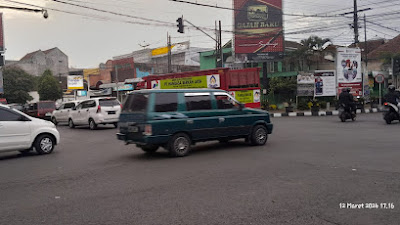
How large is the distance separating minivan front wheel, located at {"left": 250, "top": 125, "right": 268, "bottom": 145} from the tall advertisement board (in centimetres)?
1898

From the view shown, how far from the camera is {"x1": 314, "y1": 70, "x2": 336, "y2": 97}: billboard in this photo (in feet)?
93.7

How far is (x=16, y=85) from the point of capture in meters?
55.0

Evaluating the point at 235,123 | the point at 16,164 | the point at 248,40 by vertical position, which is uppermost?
the point at 248,40

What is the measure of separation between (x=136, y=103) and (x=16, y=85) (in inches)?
2087

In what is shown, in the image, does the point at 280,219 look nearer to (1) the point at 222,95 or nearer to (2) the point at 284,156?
(2) the point at 284,156

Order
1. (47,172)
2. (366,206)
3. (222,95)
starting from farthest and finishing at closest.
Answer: (222,95), (47,172), (366,206)

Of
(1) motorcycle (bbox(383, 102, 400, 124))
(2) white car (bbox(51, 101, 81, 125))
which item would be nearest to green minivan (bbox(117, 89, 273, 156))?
(1) motorcycle (bbox(383, 102, 400, 124))

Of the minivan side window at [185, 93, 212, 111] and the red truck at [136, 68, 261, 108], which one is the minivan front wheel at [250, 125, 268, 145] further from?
the red truck at [136, 68, 261, 108]

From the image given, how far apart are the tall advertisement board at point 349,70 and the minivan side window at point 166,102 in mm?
21534

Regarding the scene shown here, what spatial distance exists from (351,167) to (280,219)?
3500 millimetres

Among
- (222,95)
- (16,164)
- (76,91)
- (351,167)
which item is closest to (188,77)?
(222,95)

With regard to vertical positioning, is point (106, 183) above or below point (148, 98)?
below

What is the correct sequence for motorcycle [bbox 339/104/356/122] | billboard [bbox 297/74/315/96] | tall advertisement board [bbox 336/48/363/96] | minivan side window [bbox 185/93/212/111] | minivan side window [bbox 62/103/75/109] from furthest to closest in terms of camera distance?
billboard [bbox 297/74/315/96] → tall advertisement board [bbox 336/48/363/96] → minivan side window [bbox 62/103/75/109] → motorcycle [bbox 339/104/356/122] → minivan side window [bbox 185/93/212/111]

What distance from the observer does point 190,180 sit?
21.4 ft
